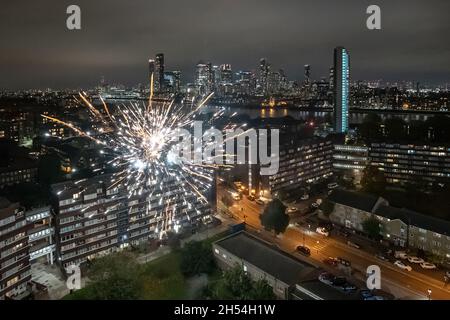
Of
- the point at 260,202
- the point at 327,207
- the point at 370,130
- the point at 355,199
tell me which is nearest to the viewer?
the point at 355,199

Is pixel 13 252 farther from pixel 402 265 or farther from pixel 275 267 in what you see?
pixel 402 265

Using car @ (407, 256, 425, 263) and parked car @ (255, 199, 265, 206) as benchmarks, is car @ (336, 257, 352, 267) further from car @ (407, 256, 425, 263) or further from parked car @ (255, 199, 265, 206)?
parked car @ (255, 199, 265, 206)

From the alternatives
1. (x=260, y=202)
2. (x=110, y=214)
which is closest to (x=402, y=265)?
(x=260, y=202)

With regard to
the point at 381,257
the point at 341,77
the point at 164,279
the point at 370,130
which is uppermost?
the point at 341,77

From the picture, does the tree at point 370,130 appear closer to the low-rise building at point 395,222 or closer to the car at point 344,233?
the low-rise building at point 395,222

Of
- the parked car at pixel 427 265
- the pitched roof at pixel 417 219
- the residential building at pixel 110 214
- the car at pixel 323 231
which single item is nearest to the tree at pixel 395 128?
the pitched roof at pixel 417 219

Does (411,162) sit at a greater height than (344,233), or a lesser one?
greater
